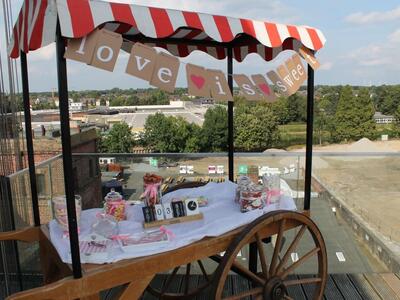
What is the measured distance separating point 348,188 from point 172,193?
1.96 meters

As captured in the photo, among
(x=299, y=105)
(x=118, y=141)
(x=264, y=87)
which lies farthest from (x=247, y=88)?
(x=118, y=141)

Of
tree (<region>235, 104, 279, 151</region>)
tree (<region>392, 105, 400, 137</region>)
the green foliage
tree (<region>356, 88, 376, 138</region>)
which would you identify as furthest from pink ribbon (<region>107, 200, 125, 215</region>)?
tree (<region>392, 105, 400, 137</region>)

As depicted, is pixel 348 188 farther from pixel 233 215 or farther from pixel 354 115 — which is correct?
pixel 354 115

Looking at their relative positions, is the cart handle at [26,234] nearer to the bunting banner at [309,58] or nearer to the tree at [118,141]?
the bunting banner at [309,58]

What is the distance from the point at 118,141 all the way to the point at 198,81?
18946mm

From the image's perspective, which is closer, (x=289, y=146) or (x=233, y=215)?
(x=233, y=215)

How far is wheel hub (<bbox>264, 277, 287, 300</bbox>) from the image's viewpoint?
187 centimetres

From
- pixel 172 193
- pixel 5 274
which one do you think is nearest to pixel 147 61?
pixel 172 193

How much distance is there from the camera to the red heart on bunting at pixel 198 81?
156 cm

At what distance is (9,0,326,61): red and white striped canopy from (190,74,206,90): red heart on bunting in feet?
0.59

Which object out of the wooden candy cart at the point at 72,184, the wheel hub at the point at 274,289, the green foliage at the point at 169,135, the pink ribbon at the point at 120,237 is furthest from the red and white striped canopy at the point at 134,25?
the green foliage at the point at 169,135

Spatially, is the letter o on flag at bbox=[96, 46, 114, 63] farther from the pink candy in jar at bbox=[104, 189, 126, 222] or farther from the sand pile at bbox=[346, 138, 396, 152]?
the sand pile at bbox=[346, 138, 396, 152]

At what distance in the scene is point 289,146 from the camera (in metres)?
38.8

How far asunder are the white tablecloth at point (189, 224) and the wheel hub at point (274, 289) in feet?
1.02
